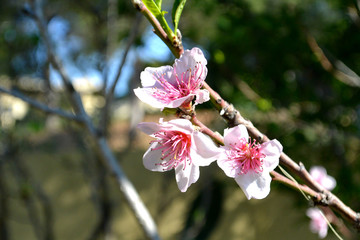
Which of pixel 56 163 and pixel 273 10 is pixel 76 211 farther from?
pixel 273 10

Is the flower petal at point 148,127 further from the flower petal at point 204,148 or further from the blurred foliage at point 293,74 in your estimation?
the blurred foliage at point 293,74

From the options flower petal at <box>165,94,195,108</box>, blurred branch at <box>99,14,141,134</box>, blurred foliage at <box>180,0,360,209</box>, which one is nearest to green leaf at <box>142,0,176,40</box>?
flower petal at <box>165,94,195,108</box>

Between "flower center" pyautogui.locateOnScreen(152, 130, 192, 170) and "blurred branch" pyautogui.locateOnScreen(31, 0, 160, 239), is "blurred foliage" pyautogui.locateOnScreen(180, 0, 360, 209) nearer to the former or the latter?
"blurred branch" pyautogui.locateOnScreen(31, 0, 160, 239)

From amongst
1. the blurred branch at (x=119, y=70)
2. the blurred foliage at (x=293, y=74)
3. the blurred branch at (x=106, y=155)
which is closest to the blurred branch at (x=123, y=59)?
the blurred branch at (x=119, y=70)

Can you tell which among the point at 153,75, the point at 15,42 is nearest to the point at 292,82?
the point at 153,75

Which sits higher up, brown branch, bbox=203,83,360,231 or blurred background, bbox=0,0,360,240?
brown branch, bbox=203,83,360,231

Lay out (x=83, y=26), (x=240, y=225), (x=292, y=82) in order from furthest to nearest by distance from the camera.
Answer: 1. (x=83, y=26)
2. (x=240, y=225)
3. (x=292, y=82)

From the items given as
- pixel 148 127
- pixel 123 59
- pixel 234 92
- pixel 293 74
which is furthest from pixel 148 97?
pixel 293 74
